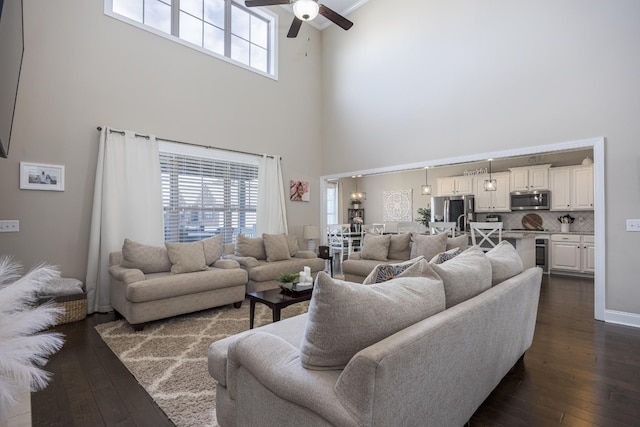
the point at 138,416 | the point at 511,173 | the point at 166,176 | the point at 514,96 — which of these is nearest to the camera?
the point at 138,416

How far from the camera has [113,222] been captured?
13.9ft

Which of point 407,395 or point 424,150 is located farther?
point 424,150

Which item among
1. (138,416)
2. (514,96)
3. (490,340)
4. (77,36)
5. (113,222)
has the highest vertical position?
(77,36)

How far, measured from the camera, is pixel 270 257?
507 cm

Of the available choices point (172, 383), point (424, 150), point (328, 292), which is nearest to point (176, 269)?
point (172, 383)

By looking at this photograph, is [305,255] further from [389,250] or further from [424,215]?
[424,215]

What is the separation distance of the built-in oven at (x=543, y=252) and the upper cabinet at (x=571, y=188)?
709mm

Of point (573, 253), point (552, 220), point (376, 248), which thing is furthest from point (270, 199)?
point (552, 220)

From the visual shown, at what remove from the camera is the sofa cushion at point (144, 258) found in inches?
153

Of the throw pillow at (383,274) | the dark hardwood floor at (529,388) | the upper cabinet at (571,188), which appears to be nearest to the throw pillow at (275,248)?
the dark hardwood floor at (529,388)

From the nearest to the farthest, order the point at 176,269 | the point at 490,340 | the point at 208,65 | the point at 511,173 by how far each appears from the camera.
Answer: the point at 490,340 < the point at 176,269 < the point at 208,65 < the point at 511,173

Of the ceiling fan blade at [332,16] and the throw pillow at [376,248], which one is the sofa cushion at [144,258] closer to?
the throw pillow at [376,248]

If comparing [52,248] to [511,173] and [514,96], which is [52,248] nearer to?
[514,96]

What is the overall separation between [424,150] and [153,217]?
4353 mm
